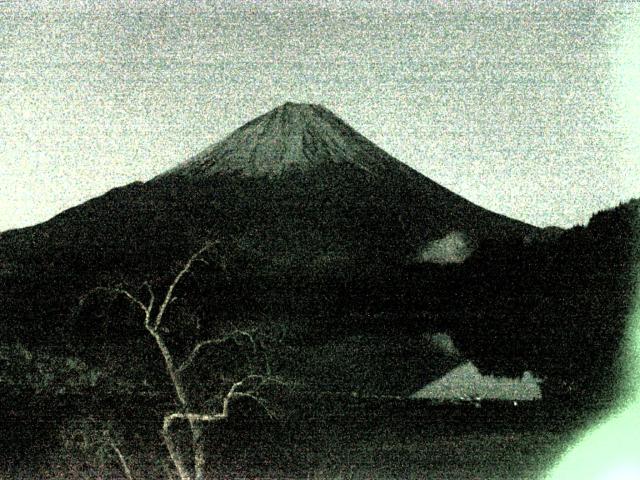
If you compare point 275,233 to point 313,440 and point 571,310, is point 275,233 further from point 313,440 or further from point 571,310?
point 313,440

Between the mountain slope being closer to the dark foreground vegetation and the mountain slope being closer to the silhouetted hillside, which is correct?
the silhouetted hillside

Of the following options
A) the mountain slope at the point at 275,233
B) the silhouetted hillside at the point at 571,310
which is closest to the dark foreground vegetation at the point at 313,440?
the silhouetted hillside at the point at 571,310

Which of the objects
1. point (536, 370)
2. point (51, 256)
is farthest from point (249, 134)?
point (536, 370)

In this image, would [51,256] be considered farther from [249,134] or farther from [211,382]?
[211,382]

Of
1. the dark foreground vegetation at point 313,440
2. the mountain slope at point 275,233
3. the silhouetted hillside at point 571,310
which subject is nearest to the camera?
the dark foreground vegetation at point 313,440

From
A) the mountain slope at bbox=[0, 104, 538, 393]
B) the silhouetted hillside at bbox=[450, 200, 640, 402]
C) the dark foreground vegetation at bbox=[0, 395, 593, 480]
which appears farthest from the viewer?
the mountain slope at bbox=[0, 104, 538, 393]

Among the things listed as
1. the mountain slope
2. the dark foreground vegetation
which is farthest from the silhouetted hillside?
the mountain slope

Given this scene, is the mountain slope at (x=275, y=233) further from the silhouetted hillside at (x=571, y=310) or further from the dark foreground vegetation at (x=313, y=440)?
the dark foreground vegetation at (x=313, y=440)

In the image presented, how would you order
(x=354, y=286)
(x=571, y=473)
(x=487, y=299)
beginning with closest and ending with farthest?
(x=571, y=473)
(x=487, y=299)
(x=354, y=286)
